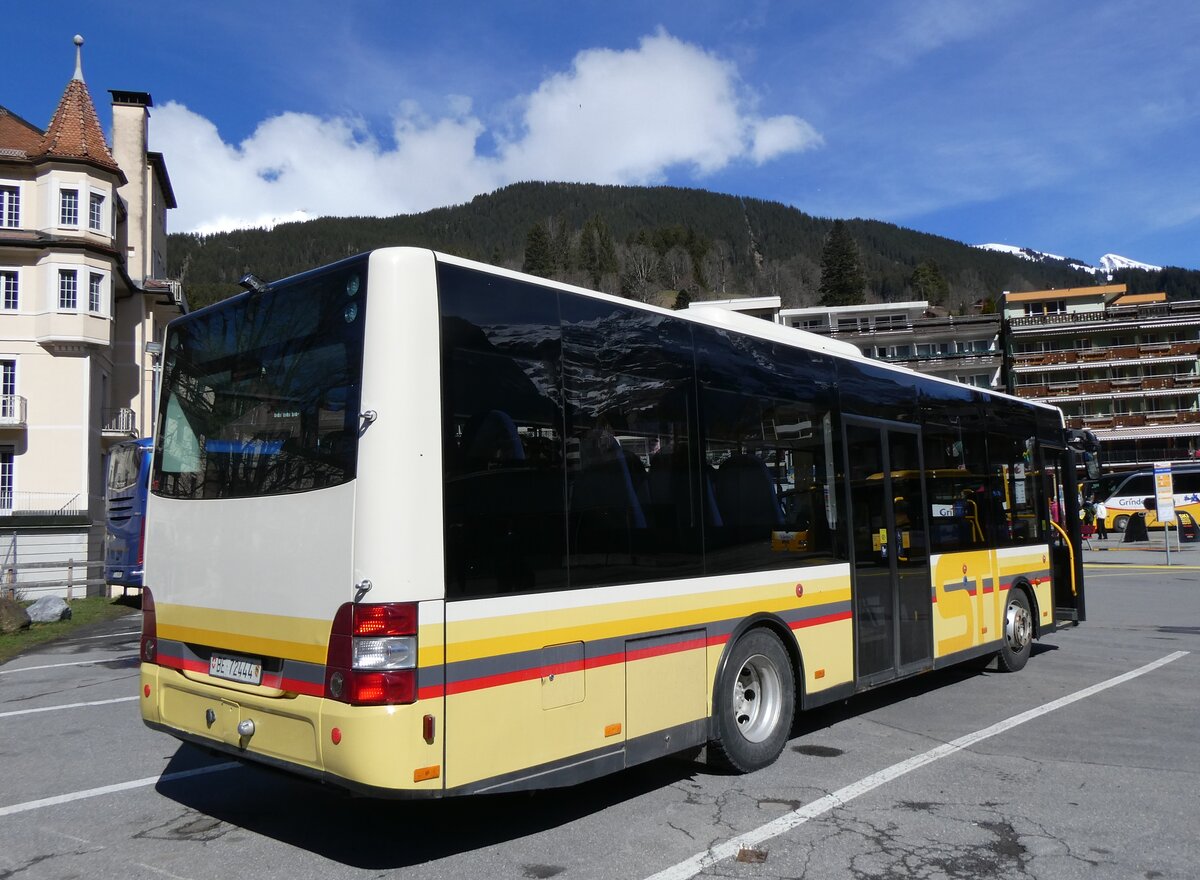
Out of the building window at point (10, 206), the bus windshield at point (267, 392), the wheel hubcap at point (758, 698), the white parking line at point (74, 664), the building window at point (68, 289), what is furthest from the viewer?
the building window at point (10, 206)

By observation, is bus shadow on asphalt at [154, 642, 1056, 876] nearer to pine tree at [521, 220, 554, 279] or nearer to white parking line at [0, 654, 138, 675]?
white parking line at [0, 654, 138, 675]

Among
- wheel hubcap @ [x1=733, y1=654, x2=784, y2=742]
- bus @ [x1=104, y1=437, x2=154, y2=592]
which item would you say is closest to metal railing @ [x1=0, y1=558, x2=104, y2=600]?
bus @ [x1=104, y1=437, x2=154, y2=592]

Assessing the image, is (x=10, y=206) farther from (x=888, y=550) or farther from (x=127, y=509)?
(x=888, y=550)

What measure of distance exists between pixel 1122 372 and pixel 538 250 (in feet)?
230

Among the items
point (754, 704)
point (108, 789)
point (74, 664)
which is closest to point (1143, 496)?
point (754, 704)

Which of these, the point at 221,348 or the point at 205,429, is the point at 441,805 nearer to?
the point at 205,429

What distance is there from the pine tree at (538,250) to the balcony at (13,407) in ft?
289

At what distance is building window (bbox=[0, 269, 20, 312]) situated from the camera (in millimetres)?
35719

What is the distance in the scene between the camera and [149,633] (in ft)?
19.0

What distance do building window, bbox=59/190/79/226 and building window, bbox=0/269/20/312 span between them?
2678 mm

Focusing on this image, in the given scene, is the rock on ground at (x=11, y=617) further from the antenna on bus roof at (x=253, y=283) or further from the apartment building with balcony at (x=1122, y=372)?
the apartment building with balcony at (x=1122, y=372)

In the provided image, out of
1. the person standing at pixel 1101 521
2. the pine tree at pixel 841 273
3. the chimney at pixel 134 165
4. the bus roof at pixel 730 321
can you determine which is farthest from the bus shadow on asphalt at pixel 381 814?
the pine tree at pixel 841 273

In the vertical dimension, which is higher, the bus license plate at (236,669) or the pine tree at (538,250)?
the pine tree at (538,250)

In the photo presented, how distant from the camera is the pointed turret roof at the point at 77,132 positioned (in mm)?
36094
